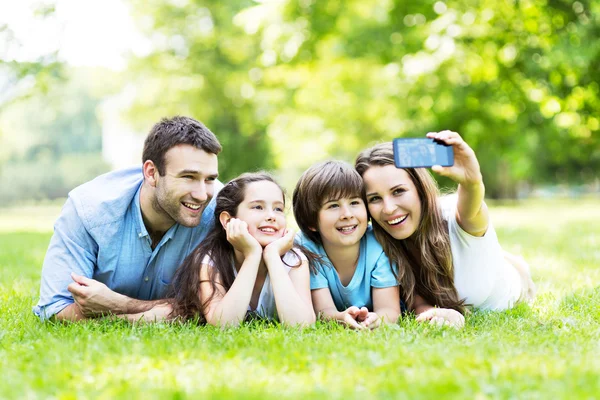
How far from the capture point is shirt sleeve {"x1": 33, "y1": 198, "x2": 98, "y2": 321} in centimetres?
431

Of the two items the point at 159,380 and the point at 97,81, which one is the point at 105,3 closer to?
the point at 97,81

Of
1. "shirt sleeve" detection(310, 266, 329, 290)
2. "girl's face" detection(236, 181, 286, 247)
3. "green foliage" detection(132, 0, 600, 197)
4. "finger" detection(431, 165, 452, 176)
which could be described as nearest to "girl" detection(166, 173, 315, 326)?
"girl's face" detection(236, 181, 286, 247)

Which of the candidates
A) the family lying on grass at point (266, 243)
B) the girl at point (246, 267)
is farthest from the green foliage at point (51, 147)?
the girl at point (246, 267)

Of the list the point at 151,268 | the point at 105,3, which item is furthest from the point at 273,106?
the point at 151,268

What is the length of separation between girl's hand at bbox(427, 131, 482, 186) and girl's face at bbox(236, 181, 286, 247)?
1.24 metres

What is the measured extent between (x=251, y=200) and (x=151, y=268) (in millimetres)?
942

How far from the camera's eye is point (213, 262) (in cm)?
443

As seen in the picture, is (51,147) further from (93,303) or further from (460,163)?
(460,163)

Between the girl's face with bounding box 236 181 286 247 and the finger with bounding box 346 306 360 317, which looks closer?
the finger with bounding box 346 306 360 317

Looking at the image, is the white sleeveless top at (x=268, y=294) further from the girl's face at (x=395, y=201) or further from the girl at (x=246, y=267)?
the girl's face at (x=395, y=201)

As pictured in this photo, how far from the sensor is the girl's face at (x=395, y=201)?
4480 mm

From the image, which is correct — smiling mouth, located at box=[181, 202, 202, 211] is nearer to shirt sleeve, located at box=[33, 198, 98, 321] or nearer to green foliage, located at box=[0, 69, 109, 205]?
shirt sleeve, located at box=[33, 198, 98, 321]

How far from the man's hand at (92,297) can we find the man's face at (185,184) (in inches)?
27.8

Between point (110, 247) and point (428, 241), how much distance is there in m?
2.32
